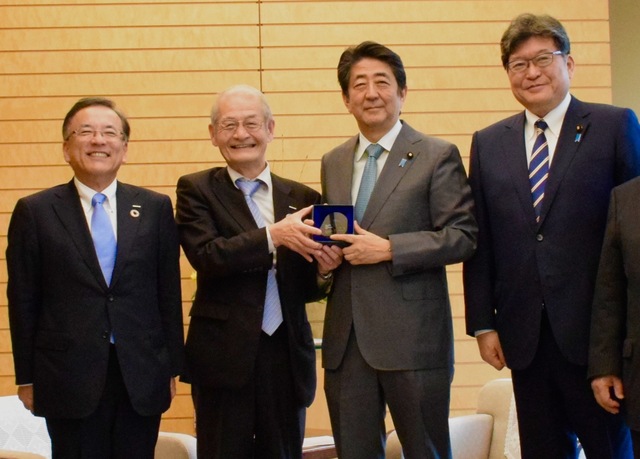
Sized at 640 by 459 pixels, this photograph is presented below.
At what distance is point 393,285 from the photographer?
2805mm

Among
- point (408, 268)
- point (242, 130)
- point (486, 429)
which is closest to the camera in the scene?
point (408, 268)

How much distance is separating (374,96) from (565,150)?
627 mm

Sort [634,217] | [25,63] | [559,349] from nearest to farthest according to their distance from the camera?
[634,217], [559,349], [25,63]

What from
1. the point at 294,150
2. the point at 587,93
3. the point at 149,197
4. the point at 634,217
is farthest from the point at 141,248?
the point at 587,93

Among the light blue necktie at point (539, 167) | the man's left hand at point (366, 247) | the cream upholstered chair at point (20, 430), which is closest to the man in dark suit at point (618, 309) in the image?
the light blue necktie at point (539, 167)

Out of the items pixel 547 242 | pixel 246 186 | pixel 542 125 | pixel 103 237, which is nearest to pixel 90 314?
pixel 103 237

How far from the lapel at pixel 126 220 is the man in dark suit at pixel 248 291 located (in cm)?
18

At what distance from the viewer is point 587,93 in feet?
18.6

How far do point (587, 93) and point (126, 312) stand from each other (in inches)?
152

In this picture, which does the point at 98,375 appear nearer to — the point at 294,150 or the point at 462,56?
the point at 294,150

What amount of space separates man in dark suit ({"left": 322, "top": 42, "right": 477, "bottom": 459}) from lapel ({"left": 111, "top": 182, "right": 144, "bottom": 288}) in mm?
642

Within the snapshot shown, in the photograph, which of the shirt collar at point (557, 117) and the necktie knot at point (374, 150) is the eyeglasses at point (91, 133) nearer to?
the necktie knot at point (374, 150)

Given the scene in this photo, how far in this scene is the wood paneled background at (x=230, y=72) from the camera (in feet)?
18.4

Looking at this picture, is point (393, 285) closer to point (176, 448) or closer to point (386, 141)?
point (386, 141)
